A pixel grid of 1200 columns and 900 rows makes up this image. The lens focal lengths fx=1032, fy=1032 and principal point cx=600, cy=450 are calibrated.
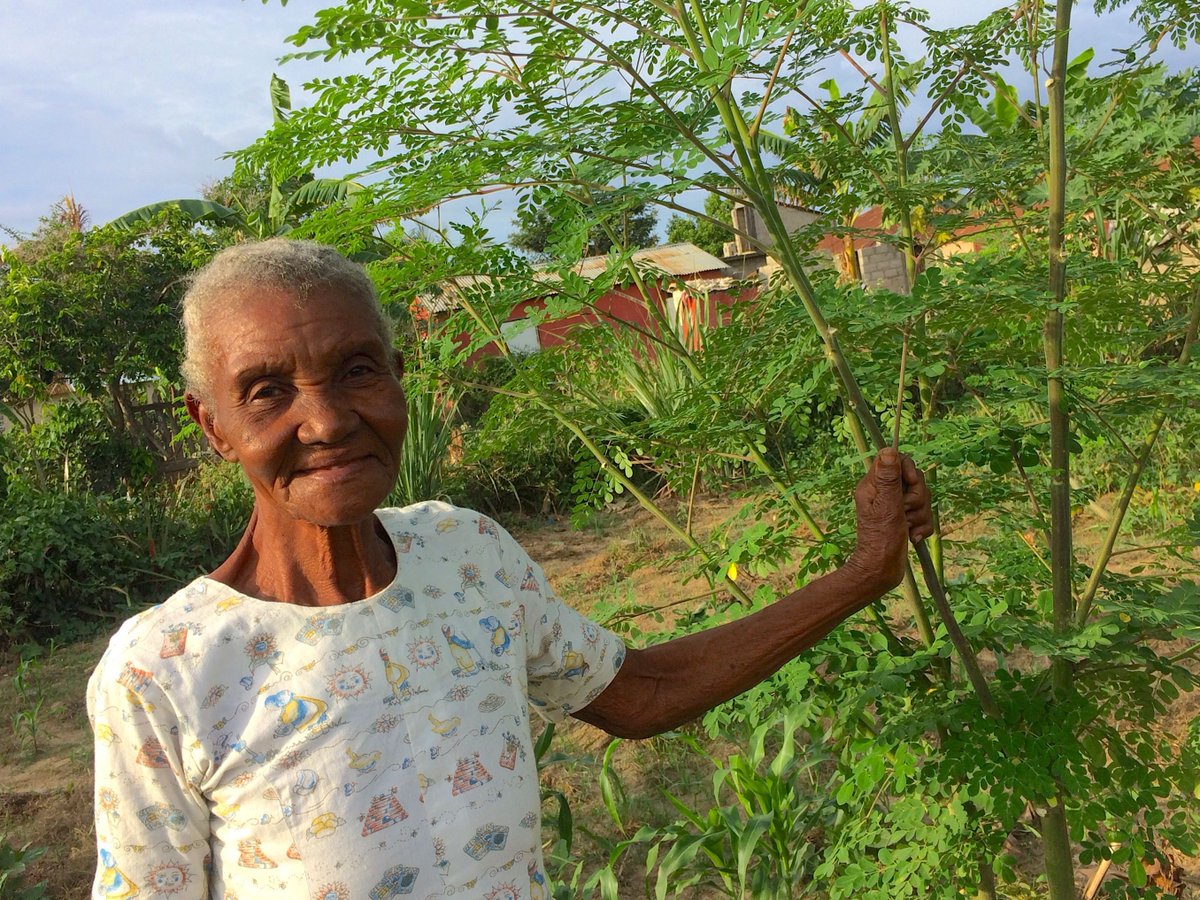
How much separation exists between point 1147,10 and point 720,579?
1.60 metres

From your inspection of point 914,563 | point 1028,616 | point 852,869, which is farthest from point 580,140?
point 914,563

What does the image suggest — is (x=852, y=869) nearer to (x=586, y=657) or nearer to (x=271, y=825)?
(x=586, y=657)

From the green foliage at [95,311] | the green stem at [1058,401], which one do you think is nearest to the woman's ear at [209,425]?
the green stem at [1058,401]

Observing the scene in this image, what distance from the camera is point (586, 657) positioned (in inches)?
63.8

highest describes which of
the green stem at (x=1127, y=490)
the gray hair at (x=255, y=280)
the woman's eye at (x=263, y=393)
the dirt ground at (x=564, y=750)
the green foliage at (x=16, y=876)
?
the gray hair at (x=255, y=280)

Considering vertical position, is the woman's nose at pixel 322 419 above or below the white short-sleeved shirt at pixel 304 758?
above

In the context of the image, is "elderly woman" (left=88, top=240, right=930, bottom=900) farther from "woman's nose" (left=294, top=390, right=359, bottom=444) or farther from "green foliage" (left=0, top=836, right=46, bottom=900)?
"green foliage" (left=0, top=836, right=46, bottom=900)

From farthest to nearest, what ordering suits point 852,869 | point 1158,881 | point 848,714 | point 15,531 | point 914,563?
point 15,531, point 914,563, point 1158,881, point 852,869, point 848,714

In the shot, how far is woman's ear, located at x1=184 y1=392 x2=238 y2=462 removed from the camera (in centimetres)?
141

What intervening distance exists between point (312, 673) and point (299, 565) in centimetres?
17

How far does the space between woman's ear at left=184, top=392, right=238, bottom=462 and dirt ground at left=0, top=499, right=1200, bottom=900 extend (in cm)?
111

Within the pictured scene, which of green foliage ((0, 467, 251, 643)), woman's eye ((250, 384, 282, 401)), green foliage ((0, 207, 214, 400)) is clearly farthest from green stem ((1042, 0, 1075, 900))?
green foliage ((0, 207, 214, 400))

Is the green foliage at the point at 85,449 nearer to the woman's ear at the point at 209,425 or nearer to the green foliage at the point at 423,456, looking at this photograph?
the green foliage at the point at 423,456

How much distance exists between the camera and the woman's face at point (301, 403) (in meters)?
1.33
